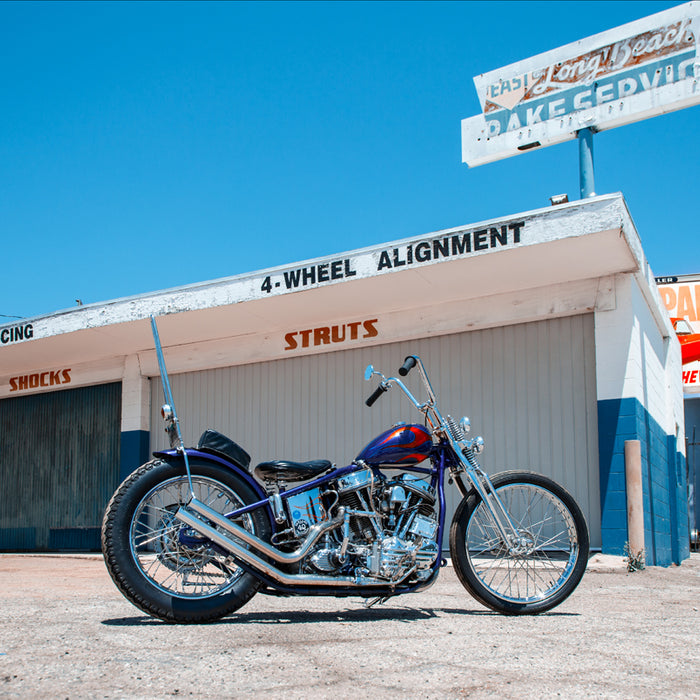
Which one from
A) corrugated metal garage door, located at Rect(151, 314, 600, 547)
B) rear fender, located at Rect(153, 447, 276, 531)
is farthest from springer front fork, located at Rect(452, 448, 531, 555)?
corrugated metal garage door, located at Rect(151, 314, 600, 547)

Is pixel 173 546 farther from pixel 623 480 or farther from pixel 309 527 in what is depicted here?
pixel 623 480

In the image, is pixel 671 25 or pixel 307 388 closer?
pixel 671 25

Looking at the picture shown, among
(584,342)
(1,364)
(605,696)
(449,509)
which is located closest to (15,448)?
(1,364)

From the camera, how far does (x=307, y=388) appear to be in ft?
35.4

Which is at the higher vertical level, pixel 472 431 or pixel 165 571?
pixel 472 431

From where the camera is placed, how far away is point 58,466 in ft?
43.5

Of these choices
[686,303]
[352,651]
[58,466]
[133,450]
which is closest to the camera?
[352,651]

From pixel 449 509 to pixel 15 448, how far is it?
8.37 meters

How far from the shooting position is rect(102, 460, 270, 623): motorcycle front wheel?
3988 millimetres

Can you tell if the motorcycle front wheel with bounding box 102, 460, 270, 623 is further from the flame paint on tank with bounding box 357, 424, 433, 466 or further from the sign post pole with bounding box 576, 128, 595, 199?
the sign post pole with bounding box 576, 128, 595, 199

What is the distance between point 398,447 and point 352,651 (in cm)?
138

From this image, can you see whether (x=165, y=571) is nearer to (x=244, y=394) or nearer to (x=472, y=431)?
(x=472, y=431)

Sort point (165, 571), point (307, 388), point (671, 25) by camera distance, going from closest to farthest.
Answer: point (165, 571)
point (671, 25)
point (307, 388)

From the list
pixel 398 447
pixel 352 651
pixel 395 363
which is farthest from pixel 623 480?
pixel 352 651
